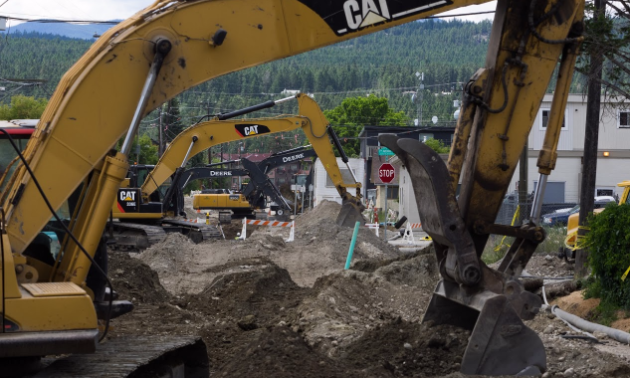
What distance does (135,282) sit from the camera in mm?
15016

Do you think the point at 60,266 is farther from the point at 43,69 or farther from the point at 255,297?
the point at 43,69

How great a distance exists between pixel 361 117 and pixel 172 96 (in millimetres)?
101421

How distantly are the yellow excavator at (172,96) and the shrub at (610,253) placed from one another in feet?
16.5

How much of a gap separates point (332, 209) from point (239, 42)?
30914 mm

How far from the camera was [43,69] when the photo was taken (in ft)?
320

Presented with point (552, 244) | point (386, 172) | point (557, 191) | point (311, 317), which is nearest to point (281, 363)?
point (311, 317)

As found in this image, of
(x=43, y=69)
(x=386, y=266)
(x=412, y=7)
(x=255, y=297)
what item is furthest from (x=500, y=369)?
(x=43, y=69)

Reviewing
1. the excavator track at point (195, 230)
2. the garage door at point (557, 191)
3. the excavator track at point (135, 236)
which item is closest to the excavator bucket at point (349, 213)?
the excavator track at point (195, 230)

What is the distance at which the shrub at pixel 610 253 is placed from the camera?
1217cm

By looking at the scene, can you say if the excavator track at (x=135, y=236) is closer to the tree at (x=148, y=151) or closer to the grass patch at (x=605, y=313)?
the grass patch at (x=605, y=313)

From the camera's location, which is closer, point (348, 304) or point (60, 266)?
point (60, 266)

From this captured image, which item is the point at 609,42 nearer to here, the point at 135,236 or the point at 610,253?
the point at 610,253

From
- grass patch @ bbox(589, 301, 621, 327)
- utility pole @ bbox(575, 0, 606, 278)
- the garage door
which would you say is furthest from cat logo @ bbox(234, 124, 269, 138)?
the garage door

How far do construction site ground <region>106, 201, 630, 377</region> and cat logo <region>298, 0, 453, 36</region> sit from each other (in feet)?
10.3
